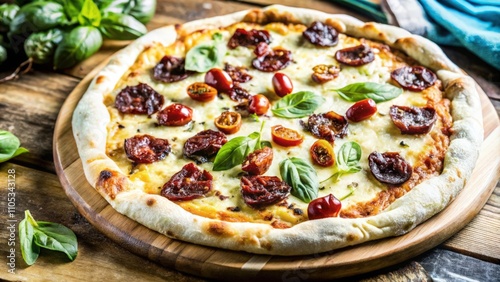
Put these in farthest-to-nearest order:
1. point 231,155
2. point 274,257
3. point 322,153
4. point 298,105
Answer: point 298,105 → point 322,153 → point 231,155 → point 274,257

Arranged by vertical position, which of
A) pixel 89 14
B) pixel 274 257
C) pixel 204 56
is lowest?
pixel 274 257

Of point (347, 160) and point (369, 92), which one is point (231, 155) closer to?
A: point (347, 160)

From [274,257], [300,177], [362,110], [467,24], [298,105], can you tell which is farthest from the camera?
[467,24]

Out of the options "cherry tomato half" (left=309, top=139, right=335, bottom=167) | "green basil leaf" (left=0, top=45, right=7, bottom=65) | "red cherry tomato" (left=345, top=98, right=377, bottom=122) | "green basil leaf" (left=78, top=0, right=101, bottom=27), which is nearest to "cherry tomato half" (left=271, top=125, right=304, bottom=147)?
"cherry tomato half" (left=309, top=139, right=335, bottom=167)

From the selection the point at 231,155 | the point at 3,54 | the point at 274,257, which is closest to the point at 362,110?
the point at 231,155

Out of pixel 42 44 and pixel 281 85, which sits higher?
pixel 281 85

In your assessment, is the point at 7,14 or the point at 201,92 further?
the point at 7,14

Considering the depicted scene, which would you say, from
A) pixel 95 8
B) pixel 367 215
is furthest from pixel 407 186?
pixel 95 8
